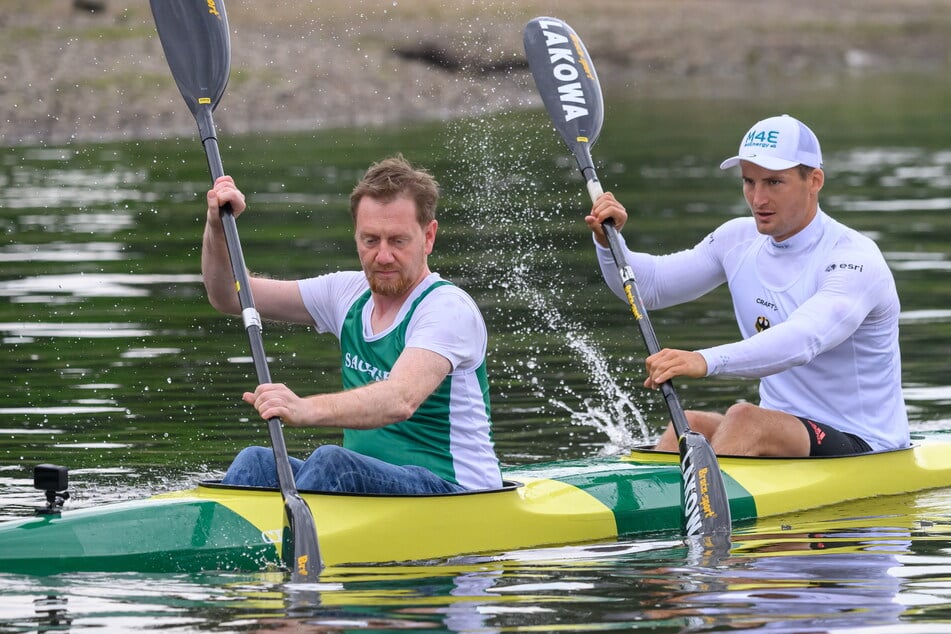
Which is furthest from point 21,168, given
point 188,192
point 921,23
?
point 921,23

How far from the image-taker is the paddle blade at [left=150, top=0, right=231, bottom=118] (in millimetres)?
7906

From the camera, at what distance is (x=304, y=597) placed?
604 cm

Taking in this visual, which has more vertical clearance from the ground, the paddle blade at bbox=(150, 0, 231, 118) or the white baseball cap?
the paddle blade at bbox=(150, 0, 231, 118)

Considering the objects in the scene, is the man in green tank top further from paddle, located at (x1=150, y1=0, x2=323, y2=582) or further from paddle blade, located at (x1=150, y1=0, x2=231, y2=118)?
paddle blade, located at (x1=150, y1=0, x2=231, y2=118)

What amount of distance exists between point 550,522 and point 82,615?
219 centimetres

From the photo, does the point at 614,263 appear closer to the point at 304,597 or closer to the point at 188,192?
the point at 304,597

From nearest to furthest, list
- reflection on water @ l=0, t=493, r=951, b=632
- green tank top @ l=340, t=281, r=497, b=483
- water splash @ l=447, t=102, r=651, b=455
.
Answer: reflection on water @ l=0, t=493, r=951, b=632
green tank top @ l=340, t=281, r=497, b=483
water splash @ l=447, t=102, r=651, b=455

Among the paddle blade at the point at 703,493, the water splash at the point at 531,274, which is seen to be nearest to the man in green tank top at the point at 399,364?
the paddle blade at the point at 703,493

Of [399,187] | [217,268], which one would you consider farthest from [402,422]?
[217,268]

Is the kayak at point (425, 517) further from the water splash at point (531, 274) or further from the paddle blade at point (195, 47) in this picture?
Answer: the paddle blade at point (195, 47)

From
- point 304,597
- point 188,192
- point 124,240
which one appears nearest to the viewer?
point 304,597

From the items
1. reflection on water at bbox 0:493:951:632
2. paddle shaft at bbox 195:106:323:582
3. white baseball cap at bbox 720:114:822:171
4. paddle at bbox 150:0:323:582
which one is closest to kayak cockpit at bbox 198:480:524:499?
paddle shaft at bbox 195:106:323:582

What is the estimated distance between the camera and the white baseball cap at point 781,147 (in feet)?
25.4

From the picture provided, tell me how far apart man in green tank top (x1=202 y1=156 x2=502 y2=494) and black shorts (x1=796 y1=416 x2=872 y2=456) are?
1843 millimetres
